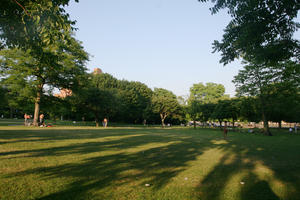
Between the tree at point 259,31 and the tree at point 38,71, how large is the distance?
22843mm

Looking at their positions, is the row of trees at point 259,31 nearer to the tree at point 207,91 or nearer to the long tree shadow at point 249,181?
the long tree shadow at point 249,181

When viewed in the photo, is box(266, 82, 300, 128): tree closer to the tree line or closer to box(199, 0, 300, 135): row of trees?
the tree line

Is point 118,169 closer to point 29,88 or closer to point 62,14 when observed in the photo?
point 62,14

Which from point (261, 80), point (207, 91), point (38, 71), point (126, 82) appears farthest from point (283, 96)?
point (207, 91)

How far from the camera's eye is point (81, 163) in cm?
678

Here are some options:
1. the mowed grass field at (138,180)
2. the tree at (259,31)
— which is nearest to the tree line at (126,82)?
the tree at (259,31)

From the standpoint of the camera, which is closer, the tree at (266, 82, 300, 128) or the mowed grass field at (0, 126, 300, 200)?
the mowed grass field at (0, 126, 300, 200)

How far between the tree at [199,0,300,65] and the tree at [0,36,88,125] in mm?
22843

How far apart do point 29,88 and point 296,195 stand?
1276 inches

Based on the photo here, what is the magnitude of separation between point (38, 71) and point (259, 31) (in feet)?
91.6

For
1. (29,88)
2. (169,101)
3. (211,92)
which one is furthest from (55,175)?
(211,92)

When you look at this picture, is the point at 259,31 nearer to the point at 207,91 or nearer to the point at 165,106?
the point at 165,106

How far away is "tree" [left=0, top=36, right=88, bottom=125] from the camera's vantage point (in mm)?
27828

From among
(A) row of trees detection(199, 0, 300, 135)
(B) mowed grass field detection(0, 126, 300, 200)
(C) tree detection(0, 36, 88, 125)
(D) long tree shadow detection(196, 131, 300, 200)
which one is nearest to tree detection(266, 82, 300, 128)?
(A) row of trees detection(199, 0, 300, 135)
